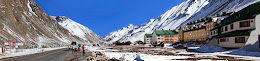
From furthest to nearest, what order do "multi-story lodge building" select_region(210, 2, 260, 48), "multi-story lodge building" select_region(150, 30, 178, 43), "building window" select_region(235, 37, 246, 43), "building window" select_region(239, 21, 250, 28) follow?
"multi-story lodge building" select_region(150, 30, 178, 43) < "building window" select_region(239, 21, 250, 28) < "building window" select_region(235, 37, 246, 43) < "multi-story lodge building" select_region(210, 2, 260, 48)

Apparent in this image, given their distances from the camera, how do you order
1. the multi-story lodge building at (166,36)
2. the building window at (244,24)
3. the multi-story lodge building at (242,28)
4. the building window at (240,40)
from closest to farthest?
the multi-story lodge building at (242,28) < the building window at (240,40) < the building window at (244,24) < the multi-story lodge building at (166,36)

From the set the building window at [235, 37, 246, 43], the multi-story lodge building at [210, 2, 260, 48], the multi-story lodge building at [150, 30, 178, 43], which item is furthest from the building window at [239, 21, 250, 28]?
the multi-story lodge building at [150, 30, 178, 43]

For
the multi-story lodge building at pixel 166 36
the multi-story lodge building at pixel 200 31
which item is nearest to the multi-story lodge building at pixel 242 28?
the multi-story lodge building at pixel 200 31

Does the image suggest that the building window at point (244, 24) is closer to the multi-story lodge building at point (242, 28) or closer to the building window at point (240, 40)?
the multi-story lodge building at point (242, 28)

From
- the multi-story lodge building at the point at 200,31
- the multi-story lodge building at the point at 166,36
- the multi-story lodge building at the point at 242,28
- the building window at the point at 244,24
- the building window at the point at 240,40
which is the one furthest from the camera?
the multi-story lodge building at the point at 166,36

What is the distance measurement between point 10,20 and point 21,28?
609 cm

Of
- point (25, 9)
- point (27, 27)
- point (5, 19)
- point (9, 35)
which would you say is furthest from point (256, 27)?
point (25, 9)

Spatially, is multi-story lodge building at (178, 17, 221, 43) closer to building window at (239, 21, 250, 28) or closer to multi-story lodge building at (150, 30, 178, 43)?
multi-story lodge building at (150, 30, 178, 43)

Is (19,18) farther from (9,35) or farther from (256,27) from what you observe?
(256,27)

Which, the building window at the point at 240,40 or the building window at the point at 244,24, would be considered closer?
the building window at the point at 240,40

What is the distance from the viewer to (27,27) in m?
95.9

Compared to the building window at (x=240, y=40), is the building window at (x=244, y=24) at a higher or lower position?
higher

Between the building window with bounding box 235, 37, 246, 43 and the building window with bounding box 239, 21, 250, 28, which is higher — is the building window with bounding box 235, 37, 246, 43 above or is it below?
below

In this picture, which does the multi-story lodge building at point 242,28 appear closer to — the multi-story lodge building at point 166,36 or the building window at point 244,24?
the building window at point 244,24
